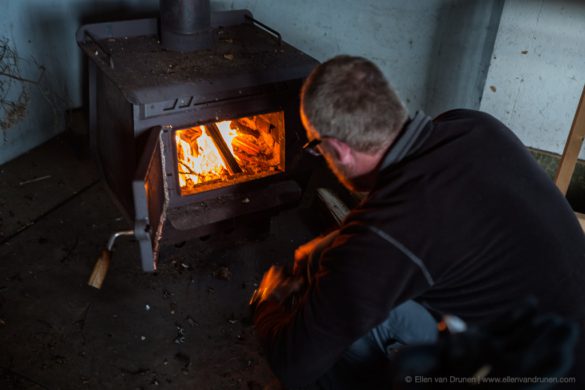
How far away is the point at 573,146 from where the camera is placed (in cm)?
249

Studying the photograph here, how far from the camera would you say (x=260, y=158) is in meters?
2.71

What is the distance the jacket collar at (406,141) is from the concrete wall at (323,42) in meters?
1.56

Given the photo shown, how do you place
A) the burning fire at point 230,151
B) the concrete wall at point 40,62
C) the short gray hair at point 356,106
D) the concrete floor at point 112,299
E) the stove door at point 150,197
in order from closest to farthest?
the short gray hair at point 356,106 < the stove door at point 150,197 < the concrete floor at point 112,299 < the burning fire at point 230,151 < the concrete wall at point 40,62

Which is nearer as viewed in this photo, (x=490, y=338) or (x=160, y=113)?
(x=490, y=338)

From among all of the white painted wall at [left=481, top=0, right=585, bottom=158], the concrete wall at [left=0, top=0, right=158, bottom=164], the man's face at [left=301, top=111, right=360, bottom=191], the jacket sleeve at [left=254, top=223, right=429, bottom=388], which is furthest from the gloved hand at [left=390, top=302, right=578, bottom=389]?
the concrete wall at [left=0, top=0, right=158, bottom=164]

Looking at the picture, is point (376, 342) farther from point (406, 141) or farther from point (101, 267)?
point (101, 267)

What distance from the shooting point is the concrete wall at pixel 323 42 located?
9.73ft

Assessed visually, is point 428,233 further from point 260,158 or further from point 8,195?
point 8,195

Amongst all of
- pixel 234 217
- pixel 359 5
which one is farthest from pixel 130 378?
pixel 359 5

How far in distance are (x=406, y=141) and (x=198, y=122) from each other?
3.21ft

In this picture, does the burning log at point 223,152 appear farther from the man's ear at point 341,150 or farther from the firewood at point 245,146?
the man's ear at point 341,150

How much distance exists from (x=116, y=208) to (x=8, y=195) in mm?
525

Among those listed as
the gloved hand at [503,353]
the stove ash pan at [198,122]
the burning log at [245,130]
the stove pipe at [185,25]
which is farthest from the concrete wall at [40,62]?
the gloved hand at [503,353]

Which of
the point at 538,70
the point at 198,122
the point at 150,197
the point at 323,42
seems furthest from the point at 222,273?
the point at 538,70
